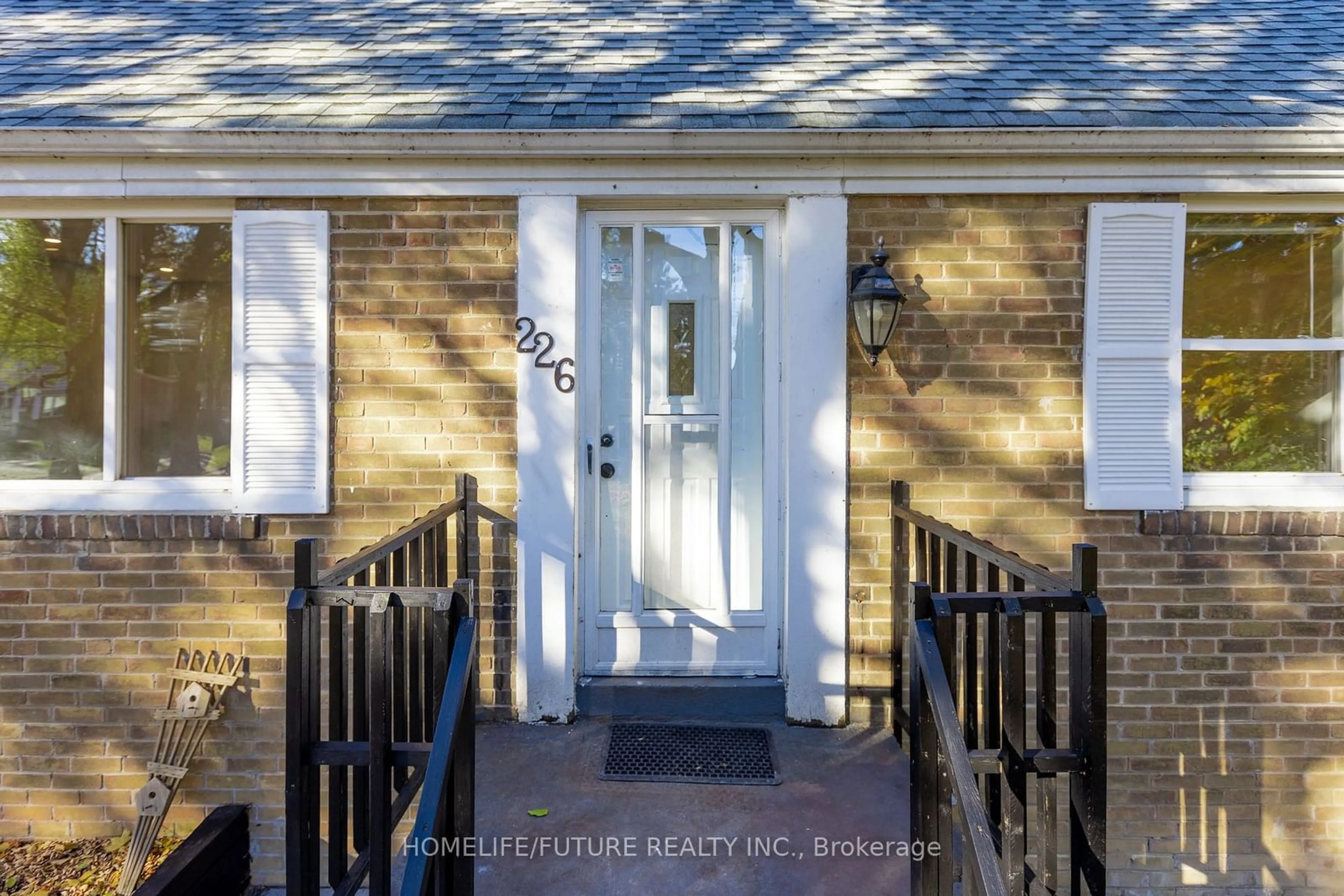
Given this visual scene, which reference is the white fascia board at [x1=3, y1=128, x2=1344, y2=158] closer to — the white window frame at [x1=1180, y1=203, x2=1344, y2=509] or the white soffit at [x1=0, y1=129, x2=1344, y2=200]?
the white soffit at [x1=0, y1=129, x2=1344, y2=200]

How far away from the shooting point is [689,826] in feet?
7.82

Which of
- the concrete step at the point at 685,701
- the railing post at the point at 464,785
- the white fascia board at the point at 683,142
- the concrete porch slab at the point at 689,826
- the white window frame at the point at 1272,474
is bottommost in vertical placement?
the concrete porch slab at the point at 689,826

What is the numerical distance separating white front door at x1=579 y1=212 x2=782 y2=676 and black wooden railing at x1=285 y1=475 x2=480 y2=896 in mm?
1302

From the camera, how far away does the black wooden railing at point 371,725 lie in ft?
5.77

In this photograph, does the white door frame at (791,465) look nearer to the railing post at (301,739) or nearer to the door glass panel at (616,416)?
the door glass panel at (616,416)

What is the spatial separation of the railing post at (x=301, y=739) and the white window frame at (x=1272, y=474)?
3397 mm

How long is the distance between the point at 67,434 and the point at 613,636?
8.55ft

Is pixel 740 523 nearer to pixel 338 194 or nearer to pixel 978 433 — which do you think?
pixel 978 433

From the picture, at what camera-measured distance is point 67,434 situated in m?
3.11

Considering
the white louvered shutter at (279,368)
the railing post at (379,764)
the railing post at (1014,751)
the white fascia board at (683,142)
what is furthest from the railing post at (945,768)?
the white louvered shutter at (279,368)

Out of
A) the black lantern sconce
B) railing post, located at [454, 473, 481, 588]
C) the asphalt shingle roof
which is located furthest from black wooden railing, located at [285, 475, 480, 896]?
the asphalt shingle roof

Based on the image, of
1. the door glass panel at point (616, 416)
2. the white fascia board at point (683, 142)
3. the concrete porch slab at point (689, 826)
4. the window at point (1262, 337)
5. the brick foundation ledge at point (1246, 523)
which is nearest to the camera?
A: the concrete porch slab at point (689, 826)

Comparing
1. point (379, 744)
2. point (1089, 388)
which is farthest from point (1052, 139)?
point (379, 744)

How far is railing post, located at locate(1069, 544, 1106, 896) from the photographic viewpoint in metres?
1.82
